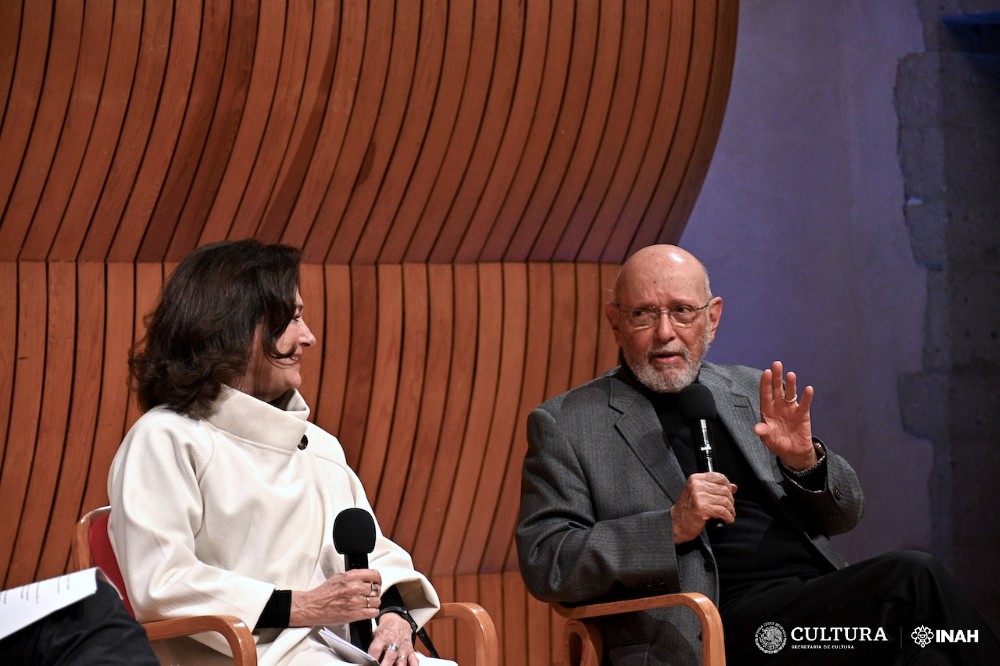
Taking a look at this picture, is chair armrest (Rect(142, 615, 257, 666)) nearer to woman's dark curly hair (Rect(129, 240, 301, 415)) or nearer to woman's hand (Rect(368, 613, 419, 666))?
woman's hand (Rect(368, 613, 419, 666))

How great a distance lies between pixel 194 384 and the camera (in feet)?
9.56

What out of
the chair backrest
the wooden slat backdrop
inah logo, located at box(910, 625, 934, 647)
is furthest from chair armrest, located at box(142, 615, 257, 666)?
the wooden slat backdrop

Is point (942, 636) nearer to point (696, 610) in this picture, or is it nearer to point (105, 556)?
point (696, 610)

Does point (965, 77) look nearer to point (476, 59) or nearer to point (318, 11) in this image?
point (476, 59)

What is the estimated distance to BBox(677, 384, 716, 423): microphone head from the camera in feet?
10.4

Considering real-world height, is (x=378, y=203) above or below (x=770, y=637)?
above

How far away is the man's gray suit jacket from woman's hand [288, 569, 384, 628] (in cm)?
61

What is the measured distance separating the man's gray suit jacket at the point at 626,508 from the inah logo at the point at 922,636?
47 cm

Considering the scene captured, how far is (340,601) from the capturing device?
2.74m

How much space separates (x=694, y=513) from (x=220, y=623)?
1213 mm

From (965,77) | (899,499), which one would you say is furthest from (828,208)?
(899,499)

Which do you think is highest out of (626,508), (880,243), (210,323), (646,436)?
(880,243)

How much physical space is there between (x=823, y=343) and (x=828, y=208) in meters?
0.68

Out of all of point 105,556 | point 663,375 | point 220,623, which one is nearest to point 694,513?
point 663,375
